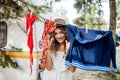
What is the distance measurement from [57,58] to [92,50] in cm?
67

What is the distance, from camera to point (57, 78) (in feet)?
18.7

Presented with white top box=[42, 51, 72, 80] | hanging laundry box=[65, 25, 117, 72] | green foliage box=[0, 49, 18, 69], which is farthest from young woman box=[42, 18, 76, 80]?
green foliage box=[0, 49, 18, 69]

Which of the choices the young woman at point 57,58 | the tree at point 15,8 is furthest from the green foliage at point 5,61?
the young woman at point 57,58

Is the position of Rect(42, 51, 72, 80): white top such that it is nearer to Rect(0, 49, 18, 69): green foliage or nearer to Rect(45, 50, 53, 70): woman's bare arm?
Rect(45, 50, 53, 70): woman's bare arm

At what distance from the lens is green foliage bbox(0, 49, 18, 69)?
712 centimetres

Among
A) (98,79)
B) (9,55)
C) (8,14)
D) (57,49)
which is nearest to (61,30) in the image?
(57,49)

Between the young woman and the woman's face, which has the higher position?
the woman's face

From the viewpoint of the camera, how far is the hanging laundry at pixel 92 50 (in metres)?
5.91

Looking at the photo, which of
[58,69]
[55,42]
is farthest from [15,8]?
[58,69]

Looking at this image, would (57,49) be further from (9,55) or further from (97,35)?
(9,55)

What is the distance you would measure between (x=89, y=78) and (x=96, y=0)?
305cm

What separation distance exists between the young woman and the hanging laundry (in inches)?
5.3

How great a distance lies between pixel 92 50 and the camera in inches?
234

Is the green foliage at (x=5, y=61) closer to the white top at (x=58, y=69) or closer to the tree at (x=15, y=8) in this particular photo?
the tree at (x=15, y=8)
